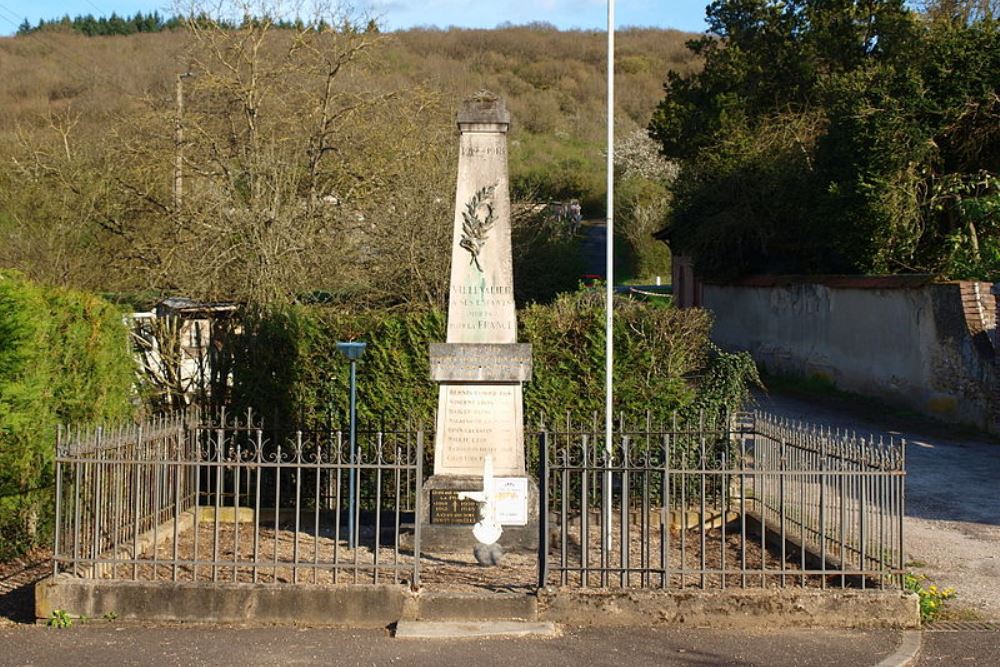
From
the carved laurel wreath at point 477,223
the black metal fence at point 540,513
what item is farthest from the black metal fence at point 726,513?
the carved laurel wreath at point 477,223

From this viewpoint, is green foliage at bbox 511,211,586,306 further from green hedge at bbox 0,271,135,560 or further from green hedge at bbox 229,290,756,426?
green hedge at bbox 0,271,135,560

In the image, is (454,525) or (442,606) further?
(454,525)

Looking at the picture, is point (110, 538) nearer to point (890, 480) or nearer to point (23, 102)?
point (890, 480)

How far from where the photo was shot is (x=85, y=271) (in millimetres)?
19844

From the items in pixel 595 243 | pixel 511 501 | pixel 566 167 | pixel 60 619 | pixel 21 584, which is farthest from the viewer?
pixel 566 167

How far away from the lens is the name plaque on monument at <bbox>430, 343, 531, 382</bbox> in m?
9.46

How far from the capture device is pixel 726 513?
9.52 meters

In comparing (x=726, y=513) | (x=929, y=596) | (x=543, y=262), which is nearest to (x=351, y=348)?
(x=726, y=513)

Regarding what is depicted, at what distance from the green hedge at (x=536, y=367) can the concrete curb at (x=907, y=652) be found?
5.09 meters

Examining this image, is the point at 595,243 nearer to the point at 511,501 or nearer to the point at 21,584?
the point at 511,501

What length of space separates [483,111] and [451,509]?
3.48m

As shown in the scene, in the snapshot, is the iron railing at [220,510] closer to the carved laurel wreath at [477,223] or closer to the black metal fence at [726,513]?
the black metal fence at [726,513]

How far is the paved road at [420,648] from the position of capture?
6.75 m

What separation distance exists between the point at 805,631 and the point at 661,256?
43664 millimetres
